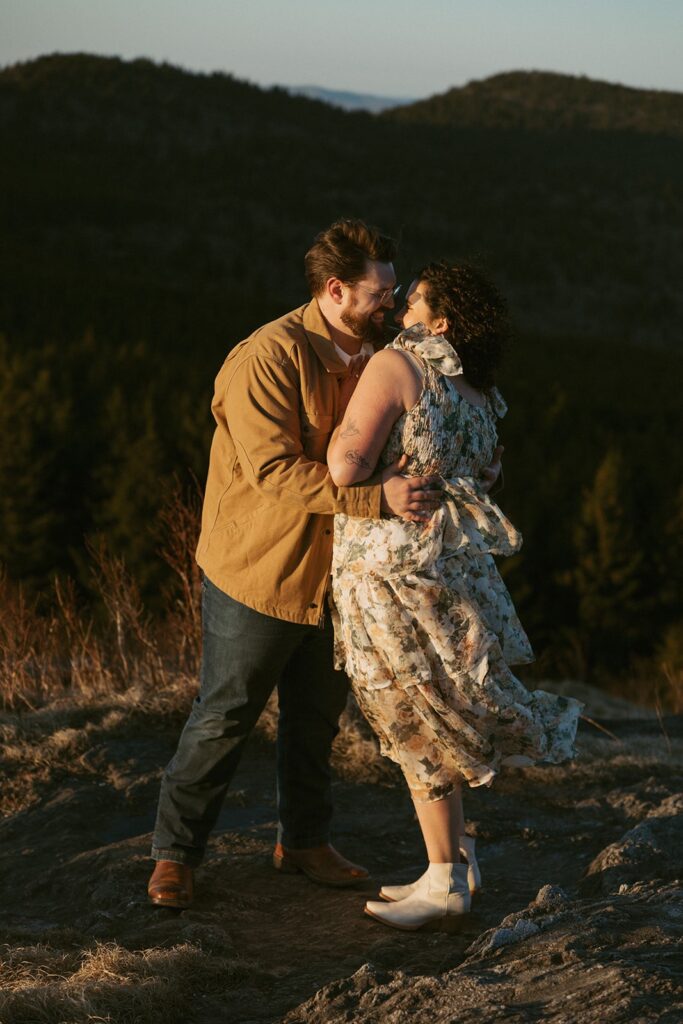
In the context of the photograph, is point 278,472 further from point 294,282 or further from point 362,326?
point 294,282

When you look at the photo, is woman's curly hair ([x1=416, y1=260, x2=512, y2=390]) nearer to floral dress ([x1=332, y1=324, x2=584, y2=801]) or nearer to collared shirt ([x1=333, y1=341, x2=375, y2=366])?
floral dress ([x1=332, y1=324, x2=584, y2=801])

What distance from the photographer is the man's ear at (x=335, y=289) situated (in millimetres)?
3238

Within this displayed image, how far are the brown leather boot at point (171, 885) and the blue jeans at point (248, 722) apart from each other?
27 mm

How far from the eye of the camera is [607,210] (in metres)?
62.9

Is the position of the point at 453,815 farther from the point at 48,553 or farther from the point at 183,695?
the point at 48,553

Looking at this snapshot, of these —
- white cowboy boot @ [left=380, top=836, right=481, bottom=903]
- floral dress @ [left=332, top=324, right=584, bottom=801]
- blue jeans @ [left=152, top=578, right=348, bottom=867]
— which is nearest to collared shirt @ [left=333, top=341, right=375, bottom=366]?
floral dress @ [left=332, top=324, right=584, bottom=801]

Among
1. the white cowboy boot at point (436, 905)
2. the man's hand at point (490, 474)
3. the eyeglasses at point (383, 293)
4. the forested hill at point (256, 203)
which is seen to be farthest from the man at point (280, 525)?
the forested hill at point (256, 203)

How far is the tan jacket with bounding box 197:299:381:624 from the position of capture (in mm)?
3221

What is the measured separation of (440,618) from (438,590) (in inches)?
2.8

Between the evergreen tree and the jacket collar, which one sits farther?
the evergreen tree

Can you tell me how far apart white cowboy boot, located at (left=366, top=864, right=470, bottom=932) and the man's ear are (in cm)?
146

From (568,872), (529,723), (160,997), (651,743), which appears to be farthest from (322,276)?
(651,743)

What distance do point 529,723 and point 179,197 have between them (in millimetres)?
57537

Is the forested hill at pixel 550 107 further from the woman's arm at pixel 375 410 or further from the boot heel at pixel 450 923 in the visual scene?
the boot heel at pixel 450 923
